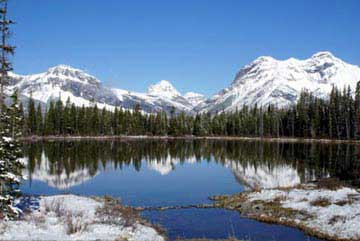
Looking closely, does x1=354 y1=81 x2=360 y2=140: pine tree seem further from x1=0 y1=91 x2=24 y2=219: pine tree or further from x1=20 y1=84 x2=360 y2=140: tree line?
x1=0 y1=91 x2=24 y2=219: pine tree

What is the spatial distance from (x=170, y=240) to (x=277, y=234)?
26.6 ft

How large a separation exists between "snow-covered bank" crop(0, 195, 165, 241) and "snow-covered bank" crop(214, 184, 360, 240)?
1140 centimetres

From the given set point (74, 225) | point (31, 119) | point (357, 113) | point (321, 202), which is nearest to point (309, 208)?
point (321, 202)

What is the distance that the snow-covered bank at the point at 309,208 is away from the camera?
2981 cm

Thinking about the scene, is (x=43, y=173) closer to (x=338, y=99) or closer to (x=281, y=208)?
(x=281, y=208)

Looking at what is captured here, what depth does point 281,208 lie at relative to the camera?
36812mm

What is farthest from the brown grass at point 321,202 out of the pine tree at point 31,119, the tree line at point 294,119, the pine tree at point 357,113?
the pine tree at point 31,119

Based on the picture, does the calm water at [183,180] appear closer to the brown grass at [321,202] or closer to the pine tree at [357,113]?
the brown grass at [321,202]

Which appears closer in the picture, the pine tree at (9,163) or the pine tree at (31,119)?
the pine tree at (9,163)

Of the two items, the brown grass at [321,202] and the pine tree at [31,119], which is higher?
the pine tree at [31,119]

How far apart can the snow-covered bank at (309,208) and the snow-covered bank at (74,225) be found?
1140 centimetres

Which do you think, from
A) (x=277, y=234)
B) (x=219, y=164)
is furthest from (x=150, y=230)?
(x=219, y=164)

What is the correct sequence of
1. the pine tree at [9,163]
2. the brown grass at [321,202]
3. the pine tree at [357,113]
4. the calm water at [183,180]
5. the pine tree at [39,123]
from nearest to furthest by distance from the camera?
the pine tree at [9,163]
the calm water at [183,180]
the brown grass at [321,202]
the pine tree at [357,113]
the pine tree at [39,123]

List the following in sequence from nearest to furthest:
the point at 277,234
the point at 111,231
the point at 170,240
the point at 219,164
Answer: the point at 111,231, the point at 170,240, the point at 277,234, the point at 219,164
